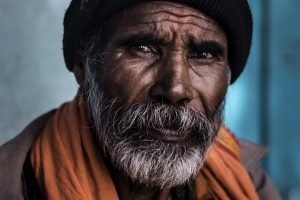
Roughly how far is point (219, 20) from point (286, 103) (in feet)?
5.34

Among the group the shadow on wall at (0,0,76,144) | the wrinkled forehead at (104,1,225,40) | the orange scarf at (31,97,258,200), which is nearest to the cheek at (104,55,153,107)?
the wrinkled forehead at (104,1,225,40)

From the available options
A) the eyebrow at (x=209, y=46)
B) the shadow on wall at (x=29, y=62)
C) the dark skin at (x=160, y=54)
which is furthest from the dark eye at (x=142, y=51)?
the shadow on wall at (x=29, y=62)

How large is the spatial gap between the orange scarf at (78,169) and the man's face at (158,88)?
0.09 m

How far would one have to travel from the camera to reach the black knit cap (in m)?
2.18

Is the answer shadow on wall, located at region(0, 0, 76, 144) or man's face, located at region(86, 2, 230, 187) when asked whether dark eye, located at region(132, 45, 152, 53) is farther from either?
shadow on wall, located at region(0, 0, 76, 144)

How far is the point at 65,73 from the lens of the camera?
3.21 m

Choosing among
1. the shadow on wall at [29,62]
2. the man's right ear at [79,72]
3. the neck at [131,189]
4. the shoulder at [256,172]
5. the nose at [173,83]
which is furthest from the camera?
the shadow on wall at [29,62]

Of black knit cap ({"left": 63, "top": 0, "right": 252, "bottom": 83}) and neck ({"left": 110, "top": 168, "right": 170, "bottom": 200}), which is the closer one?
black knit cap ({"left": 63, "top": 0, "right": 252, "bottom": 83})

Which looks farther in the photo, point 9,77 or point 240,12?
point 9,77

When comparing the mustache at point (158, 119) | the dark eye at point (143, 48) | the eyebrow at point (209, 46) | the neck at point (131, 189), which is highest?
the dark eye at point (143, 48)

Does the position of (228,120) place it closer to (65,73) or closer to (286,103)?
(286,103)

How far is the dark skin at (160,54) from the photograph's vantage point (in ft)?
7.00

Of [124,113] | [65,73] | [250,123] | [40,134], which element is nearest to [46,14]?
[65,73]

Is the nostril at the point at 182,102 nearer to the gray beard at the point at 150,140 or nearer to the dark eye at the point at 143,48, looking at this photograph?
the gray beard at the point at 150,140
